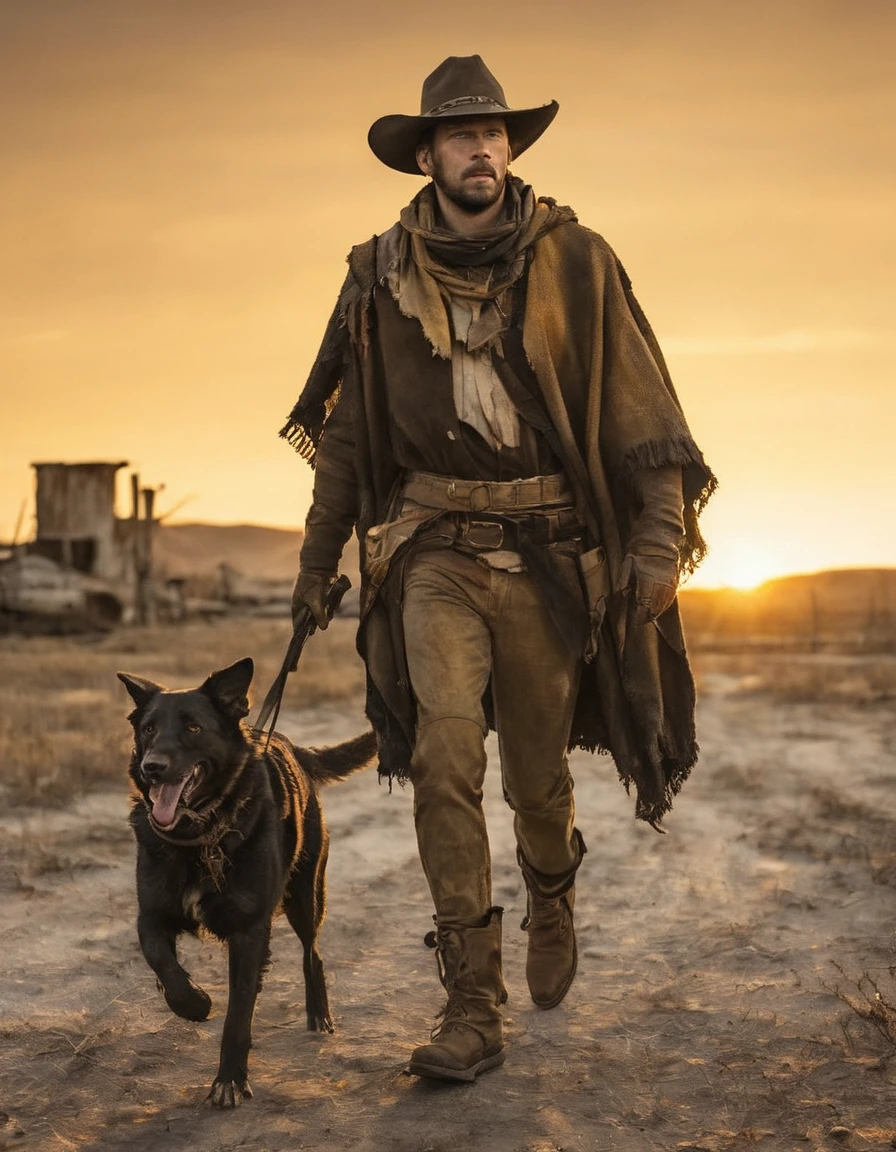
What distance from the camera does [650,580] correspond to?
167 inches

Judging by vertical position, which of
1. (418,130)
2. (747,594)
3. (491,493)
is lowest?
(747,594)

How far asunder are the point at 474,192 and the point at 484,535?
108 centimetres

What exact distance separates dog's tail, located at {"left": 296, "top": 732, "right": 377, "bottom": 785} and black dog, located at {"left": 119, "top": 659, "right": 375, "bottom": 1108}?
0.64 meters

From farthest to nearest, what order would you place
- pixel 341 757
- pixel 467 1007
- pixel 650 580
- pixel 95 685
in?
pixel 95 685
pixel 341 757
pixel 650 580
pixel 467 1007

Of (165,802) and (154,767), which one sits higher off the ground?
(154,767)

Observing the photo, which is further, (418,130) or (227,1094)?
(418,130)

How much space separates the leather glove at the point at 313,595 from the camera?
468cm

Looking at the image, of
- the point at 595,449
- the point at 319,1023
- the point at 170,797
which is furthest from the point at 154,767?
the point at 595,449

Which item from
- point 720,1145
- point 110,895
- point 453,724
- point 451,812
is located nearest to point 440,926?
point 451,812

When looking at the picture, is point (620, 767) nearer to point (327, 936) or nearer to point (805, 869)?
point (327, 936)

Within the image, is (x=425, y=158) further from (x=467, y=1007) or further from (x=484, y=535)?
(x=467, y=1007)

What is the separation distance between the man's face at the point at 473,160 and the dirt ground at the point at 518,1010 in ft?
8.70

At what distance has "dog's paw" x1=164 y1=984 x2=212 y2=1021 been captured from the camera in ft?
12.9

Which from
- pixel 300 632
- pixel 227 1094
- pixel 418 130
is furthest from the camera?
pixel 300 632
